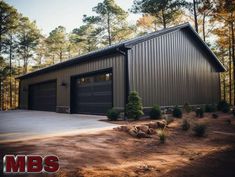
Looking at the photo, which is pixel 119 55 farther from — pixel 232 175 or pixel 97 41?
pixel 97 41

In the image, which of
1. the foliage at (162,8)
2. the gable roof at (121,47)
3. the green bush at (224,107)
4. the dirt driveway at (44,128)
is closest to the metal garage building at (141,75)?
the gable roof at (121,47)

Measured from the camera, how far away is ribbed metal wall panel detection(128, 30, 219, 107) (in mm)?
10742

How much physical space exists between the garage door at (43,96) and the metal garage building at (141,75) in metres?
0.08

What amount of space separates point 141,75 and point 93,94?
337 cm

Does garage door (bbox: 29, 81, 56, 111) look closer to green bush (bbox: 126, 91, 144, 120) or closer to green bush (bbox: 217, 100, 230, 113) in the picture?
green bush (bbox: 126, 91, 144, 120)

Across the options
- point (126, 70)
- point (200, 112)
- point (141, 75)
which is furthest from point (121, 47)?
point (200, 112)

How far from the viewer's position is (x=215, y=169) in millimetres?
4133

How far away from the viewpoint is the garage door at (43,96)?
55.2ft

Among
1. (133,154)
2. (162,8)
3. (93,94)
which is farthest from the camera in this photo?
(162,8)

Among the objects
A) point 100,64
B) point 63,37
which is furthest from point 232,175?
point 63,37

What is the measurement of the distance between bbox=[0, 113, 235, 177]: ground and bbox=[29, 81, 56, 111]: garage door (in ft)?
37.3

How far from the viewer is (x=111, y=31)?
1133 inches

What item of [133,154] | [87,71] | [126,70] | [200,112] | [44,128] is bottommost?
[133,154]

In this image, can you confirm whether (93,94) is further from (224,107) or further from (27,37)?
(27,37)
